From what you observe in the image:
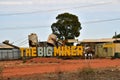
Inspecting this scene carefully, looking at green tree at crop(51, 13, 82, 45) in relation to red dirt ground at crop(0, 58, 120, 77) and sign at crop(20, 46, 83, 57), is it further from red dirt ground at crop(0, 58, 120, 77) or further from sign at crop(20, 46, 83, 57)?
red dirt ground at crop(0, 58, 120, 77)

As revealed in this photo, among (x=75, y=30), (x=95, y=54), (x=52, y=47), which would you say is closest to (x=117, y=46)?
(x=95, y=54)

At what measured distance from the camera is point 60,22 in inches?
4291

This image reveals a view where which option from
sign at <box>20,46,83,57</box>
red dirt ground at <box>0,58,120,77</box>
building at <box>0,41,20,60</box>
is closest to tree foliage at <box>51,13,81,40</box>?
building at <box>0,41,20,60</box>

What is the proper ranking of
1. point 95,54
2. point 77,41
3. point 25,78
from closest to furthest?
1. point 25,78
2. point 95,54
3. point 77,41

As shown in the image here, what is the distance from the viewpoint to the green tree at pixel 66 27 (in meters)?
107

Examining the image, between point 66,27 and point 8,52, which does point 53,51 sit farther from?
point 66,27

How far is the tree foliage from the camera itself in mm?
107312

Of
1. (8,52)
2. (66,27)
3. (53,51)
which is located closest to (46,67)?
(53,51)

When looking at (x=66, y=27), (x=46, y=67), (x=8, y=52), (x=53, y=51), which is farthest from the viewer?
(x=66, y=27)

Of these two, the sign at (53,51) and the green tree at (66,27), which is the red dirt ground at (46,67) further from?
the green tree at (66,27)

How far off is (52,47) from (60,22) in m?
28.6

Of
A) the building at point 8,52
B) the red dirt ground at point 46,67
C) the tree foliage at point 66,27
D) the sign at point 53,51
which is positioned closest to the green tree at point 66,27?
the tree foliage at point 66,27

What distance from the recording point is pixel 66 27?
353ft

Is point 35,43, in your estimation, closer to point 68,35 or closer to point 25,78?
point 68,35
